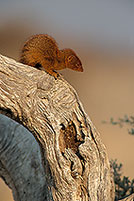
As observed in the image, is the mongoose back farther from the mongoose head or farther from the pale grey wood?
the pale grey wood

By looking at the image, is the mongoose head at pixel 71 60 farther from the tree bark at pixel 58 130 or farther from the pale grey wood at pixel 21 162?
the pale grey wood at pixel 21 162

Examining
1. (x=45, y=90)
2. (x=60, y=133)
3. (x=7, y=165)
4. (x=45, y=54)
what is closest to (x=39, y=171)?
(x=7, y=165)

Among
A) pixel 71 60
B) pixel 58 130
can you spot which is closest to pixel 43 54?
pixel 71 60

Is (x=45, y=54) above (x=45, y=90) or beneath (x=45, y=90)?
above

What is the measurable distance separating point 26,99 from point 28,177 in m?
0.44

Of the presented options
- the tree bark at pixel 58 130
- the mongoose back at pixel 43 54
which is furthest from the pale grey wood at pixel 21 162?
the mongoose back at pixel 43 54

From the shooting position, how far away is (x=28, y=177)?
1.35m

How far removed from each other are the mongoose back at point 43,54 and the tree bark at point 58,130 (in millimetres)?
45

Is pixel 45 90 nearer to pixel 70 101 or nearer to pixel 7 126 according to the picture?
pixel 70 101

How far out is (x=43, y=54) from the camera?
3.78 feet

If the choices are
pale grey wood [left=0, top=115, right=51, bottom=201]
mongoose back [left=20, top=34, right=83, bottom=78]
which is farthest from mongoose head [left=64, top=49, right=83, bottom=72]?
pale grey wood [left=0, top=115, right=51, bottom=201]

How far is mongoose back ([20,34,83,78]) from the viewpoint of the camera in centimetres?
114

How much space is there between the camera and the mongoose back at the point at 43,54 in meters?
1.14

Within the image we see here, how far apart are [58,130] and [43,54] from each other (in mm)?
285
